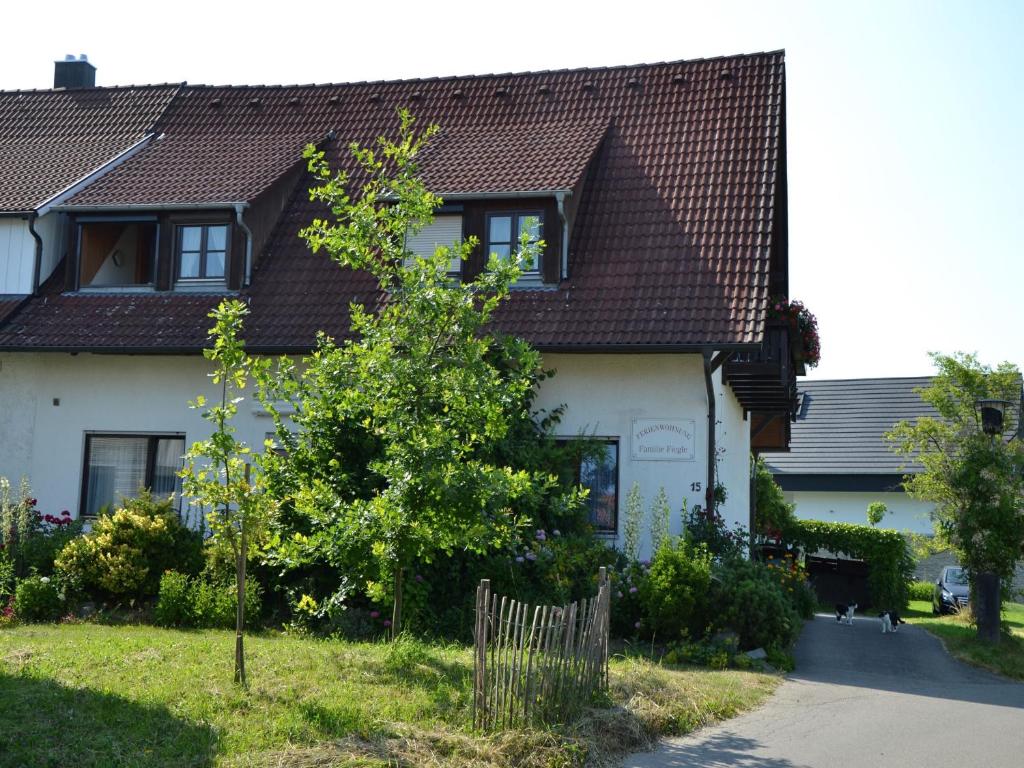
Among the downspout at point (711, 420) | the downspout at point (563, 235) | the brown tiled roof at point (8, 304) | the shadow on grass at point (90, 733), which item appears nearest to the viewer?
the shadow on grass at point (90, 733)

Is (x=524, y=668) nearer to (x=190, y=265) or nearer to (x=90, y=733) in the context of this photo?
(x=90, y=733)

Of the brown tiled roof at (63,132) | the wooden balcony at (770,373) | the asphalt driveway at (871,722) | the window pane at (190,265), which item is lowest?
the asphalt driveway at (871,722)

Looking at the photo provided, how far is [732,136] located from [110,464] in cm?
1073

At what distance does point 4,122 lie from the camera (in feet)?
75.1

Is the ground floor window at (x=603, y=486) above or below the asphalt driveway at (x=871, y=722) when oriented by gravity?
above

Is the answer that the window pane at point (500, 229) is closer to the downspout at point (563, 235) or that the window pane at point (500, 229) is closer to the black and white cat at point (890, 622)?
the downspout at point (563, 235)

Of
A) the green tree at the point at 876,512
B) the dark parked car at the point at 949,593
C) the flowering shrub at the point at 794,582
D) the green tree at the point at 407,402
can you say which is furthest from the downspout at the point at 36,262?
the green tree at the point at 876,512

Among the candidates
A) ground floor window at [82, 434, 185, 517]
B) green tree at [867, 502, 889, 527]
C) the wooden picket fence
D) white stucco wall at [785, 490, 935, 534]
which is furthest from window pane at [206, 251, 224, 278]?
white stucco wall at [785, 490, 935, 534]

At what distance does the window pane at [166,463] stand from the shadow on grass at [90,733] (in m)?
8.72

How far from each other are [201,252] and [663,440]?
771 centimetres

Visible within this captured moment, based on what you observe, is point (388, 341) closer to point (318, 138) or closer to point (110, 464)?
point (110, 464)

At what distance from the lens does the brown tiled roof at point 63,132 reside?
19.8 m

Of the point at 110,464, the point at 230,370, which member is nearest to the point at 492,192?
the point at 110,464

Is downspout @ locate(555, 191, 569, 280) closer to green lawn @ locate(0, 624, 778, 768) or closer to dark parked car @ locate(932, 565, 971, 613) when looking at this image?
green lawn @ locate(0, 624, 778, 768)
